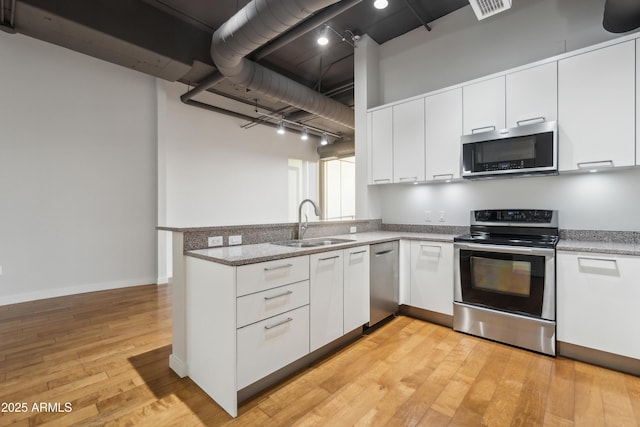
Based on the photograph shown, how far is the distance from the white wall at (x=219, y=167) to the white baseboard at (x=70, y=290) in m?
1.08

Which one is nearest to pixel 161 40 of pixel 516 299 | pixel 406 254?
pixel 406 254

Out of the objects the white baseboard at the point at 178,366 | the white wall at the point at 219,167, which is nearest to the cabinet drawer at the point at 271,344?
the white baseboard at the point at 178,366

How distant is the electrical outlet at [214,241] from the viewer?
2.06 m

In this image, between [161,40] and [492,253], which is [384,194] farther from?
[161,40]

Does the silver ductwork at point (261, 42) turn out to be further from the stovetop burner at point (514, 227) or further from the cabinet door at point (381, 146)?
the stovetop burner at point (514, 227)

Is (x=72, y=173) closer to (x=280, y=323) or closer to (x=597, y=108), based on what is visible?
(x=280, y=323)

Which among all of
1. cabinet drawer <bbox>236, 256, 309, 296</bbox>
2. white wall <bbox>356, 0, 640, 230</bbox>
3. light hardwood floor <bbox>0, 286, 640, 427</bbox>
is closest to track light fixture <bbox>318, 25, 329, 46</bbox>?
white wall <bbox>356, 0, 640, 230</bbox>

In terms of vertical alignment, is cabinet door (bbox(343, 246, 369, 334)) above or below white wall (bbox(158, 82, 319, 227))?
below

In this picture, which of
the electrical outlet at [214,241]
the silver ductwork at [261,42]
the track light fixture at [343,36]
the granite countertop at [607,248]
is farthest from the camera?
the track light fixture at [343,36]

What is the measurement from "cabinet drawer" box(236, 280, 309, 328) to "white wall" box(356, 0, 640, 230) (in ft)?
7.17

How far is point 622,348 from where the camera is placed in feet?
6.55

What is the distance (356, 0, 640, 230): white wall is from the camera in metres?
2.47

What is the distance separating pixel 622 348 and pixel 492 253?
99cm

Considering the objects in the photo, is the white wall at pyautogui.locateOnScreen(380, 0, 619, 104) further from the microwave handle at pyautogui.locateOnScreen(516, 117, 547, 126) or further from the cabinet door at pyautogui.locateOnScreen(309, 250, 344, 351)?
the cabinet door at pyautogui.locateOnScreen(309, 250, 344, 351)
